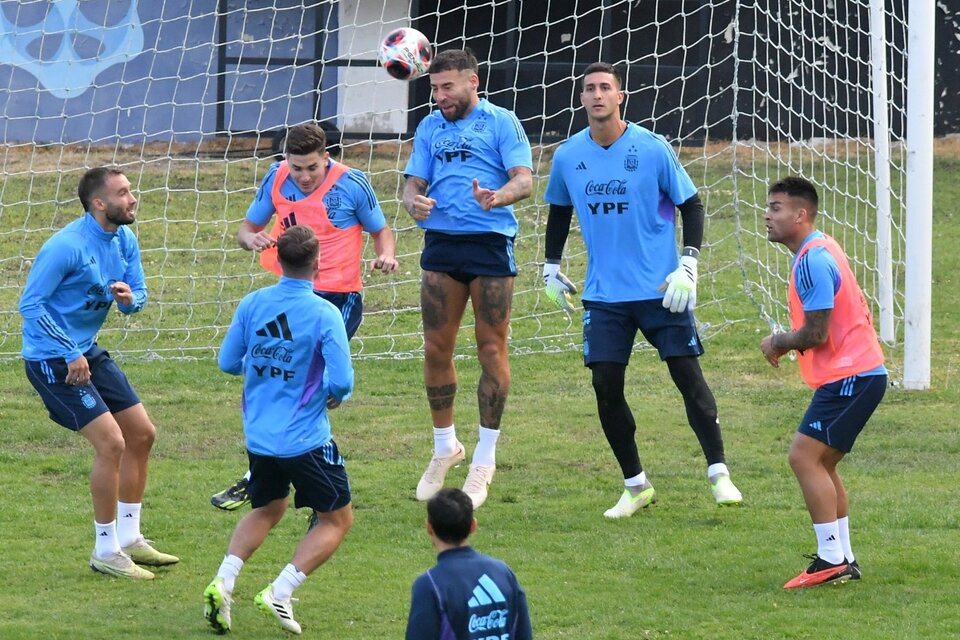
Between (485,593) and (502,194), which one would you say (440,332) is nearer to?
(502,194)

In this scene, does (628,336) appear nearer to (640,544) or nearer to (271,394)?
(640,544)

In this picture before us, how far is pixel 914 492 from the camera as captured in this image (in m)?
7.69

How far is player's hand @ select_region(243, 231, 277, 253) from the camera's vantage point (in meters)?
7.46

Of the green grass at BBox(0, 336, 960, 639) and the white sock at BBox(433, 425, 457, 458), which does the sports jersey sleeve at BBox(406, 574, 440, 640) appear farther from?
the white sock at BBox(433, 425, 457, 458)

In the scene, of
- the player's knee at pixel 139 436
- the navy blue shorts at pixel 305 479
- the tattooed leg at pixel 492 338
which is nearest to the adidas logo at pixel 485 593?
the navy blue shorts at pixel 305 479

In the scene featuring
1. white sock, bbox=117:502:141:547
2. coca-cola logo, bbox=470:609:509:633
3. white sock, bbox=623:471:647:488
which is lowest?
coca-cola logo, bbox=470:609:509:633

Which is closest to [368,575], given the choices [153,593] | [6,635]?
[153,593]

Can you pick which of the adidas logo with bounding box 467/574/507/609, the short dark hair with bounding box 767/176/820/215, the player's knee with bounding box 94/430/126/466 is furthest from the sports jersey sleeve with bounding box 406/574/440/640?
the short dark hair with bounding box 767/176/820/215

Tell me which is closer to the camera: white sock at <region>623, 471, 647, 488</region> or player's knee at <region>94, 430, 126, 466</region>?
player's knee at <region>94, 430, 126, 466</region>

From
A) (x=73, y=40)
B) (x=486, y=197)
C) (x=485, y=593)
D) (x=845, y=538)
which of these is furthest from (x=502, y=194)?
(x=73, y=40)

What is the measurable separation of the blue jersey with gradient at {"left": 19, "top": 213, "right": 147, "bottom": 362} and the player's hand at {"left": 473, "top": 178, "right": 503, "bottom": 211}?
1.82 metres

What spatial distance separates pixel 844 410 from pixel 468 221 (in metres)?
2.42

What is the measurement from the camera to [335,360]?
550 cm

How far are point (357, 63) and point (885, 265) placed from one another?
10871 mm
